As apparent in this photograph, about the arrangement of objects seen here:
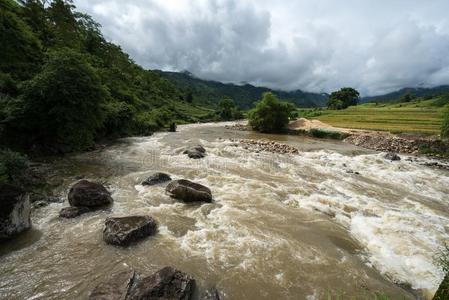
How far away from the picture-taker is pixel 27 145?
20922 millimetres

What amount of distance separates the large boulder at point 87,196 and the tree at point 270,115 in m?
46.2

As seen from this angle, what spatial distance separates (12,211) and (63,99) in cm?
1256

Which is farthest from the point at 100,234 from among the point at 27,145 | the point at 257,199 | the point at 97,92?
the point at 27,145

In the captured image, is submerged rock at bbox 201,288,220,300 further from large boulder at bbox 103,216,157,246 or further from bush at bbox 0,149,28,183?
bush at bbox 0,149,28,183

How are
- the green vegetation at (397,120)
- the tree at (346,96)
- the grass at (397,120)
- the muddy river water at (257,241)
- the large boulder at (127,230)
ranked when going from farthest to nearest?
the tree at (346,96)
the green vegetation at (397,120)
the grass at (397,120)
the large boulder at (127,230)
the muddy river water at (257,241)

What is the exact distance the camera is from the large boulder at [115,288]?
6414 millimetres

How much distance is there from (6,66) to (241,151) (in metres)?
28.4

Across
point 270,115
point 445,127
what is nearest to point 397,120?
point 270,115

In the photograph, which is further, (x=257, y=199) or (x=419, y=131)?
(x=419, y=131)

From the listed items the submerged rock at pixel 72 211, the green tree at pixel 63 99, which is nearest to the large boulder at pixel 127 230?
the submerged rock at pixel 72 211

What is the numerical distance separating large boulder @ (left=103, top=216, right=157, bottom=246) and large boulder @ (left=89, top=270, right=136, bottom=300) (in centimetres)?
206

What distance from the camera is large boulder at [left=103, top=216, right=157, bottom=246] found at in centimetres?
917

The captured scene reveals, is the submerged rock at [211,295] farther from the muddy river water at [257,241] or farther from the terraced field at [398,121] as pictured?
the terraced field at [398,121]

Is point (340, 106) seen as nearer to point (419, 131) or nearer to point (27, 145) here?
point (419, 131)
